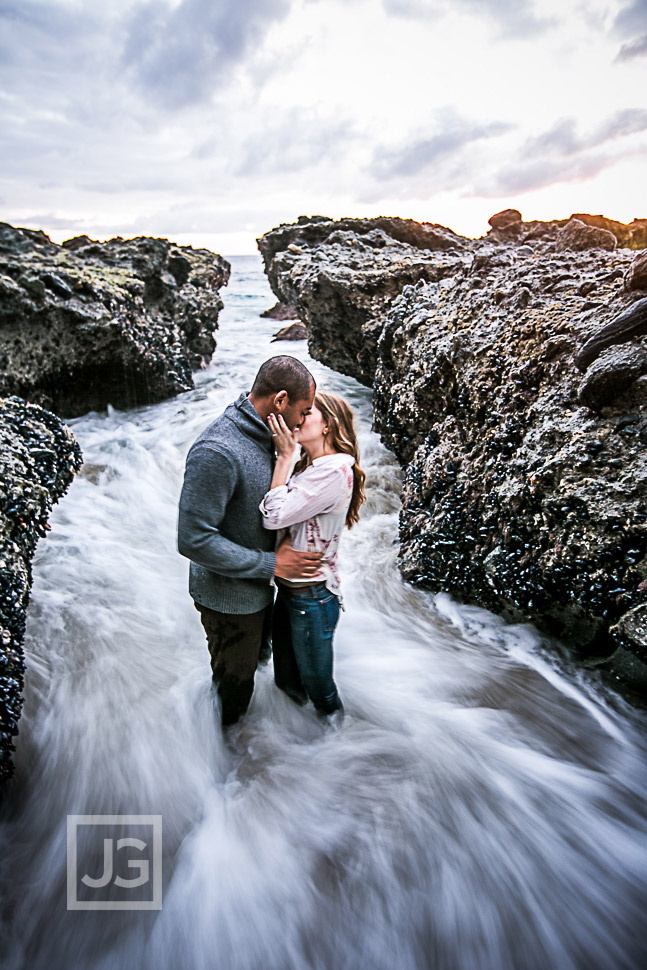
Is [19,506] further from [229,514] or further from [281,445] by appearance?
[281,445]

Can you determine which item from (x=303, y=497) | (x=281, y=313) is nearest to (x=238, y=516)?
(x=303, y=497)

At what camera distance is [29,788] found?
10.2 ft

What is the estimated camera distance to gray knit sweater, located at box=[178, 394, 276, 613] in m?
2.23

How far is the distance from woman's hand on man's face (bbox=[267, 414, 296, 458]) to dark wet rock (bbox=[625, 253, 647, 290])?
304 cm

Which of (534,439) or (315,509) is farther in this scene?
(534,439)

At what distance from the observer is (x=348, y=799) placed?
118 inches

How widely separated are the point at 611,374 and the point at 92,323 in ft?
26.0

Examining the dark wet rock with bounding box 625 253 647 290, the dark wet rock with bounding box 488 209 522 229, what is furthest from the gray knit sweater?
the dark wet rock with bounding box 488 209 522 229

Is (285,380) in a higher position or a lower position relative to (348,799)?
higher

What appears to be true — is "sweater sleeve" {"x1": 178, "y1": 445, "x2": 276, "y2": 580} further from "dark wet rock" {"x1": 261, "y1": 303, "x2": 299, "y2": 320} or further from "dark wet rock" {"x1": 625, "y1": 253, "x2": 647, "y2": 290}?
"dark wet rock" {"x1": 261, "y1": 303, "x2": 299, "y2": 320}

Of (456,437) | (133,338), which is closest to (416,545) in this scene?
(456,437)

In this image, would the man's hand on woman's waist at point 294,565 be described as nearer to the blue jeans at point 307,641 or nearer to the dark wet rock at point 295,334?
the blue jeans at point 307,641

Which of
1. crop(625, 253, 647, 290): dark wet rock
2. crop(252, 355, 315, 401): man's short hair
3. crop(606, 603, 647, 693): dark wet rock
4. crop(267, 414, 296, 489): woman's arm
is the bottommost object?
crop(606, 603, 647, 693): dark wet rock

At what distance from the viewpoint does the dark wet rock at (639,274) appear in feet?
11.9
